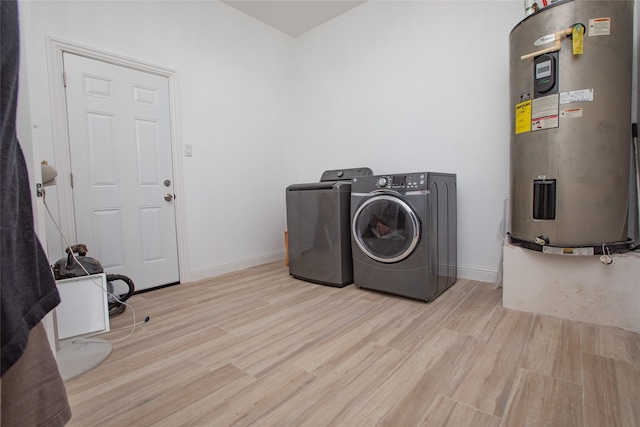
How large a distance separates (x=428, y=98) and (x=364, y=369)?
2.23 metres

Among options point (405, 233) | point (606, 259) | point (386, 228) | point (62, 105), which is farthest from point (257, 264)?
point (606, 259)

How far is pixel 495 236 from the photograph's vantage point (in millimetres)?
2322

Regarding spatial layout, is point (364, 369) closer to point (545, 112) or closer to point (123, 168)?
point (545, 112)

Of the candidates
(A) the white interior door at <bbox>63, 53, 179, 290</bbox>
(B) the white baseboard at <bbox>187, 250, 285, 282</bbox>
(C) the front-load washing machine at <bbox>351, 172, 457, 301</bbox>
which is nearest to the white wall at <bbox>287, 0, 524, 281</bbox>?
(C) the front-load washing machine at <bbox>351, 172, 457, 301</bbox>

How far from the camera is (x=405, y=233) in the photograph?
2031 mm

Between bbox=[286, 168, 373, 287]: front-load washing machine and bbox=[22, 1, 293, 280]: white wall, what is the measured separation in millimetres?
708

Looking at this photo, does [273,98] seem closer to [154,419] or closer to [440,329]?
[440,329]

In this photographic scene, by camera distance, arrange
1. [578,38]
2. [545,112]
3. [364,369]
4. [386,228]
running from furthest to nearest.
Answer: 1. [386,228]
2. [545,112]
3. [578,38]
4. [364,369]

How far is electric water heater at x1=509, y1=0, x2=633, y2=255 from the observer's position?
151cm

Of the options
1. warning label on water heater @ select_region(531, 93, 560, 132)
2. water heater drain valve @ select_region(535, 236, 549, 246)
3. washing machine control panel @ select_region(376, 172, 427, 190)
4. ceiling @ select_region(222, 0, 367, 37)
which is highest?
ceiling @ select_region(222, 0, 367, 37)

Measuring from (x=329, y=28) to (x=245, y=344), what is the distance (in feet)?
10.6

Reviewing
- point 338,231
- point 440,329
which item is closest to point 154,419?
point 440,329

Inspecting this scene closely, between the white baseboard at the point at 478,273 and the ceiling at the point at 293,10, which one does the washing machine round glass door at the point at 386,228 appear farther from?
the ceiling at the point at 293,10

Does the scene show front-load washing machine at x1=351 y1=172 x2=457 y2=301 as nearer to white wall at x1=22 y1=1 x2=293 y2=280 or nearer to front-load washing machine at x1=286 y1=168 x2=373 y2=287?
front-load washing machine at x1=286 y1=168 x2=373 y2=287
